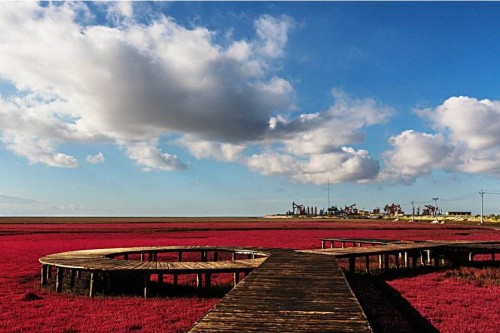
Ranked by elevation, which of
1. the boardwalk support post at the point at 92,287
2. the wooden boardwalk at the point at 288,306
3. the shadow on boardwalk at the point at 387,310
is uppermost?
the wooden boardwalk at the point at 288,306

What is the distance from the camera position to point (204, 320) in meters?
5.75

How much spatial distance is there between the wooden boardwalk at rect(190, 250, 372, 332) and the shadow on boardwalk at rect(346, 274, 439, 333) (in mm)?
1658

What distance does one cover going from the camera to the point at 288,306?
6777 millimetres

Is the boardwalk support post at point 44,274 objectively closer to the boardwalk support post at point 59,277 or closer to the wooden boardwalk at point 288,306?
the boardwalk support post at point 59,277

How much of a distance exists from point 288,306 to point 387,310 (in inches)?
237

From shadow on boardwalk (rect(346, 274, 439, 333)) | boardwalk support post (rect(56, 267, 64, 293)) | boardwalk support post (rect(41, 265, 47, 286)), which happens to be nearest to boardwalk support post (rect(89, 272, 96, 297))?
boardwalk support post (rect(56, 267, 64, 293))

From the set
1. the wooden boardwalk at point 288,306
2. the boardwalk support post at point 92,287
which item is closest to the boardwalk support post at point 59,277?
the boardwalk support post at point 92,287

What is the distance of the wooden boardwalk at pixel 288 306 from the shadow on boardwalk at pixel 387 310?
1.66 meters

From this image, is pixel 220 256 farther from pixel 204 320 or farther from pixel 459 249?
pixel 204 320

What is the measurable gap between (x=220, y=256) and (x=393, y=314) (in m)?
16.3

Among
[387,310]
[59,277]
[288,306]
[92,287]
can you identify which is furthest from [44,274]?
[387,310]

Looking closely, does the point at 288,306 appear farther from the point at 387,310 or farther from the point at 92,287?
the point at 92,287

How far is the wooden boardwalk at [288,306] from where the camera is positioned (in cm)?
550

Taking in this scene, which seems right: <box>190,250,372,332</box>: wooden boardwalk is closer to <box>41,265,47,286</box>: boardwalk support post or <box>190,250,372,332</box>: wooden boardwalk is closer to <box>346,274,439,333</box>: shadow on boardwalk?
<box>346,274,439,333</box>: shadow on boardwalk
